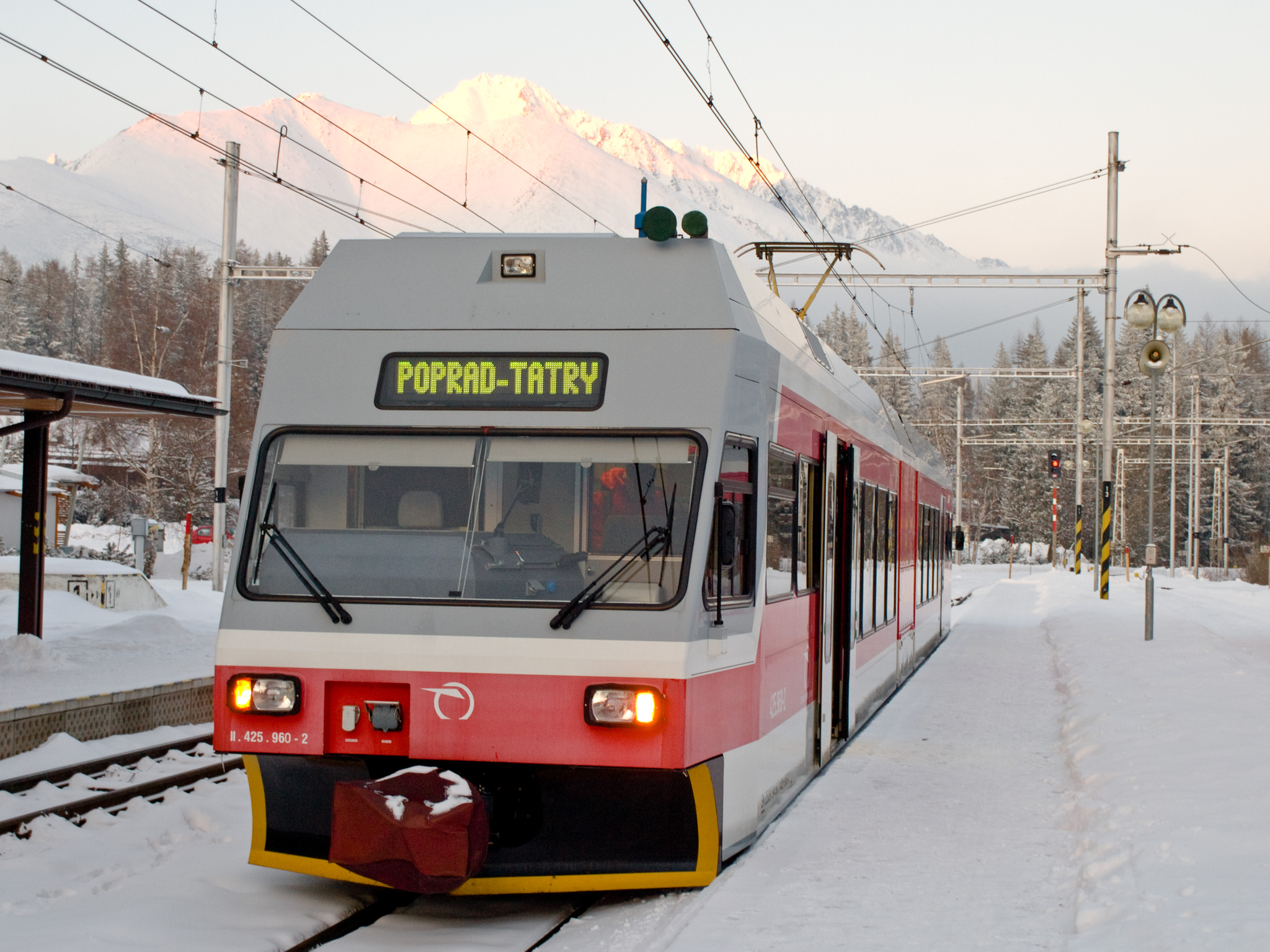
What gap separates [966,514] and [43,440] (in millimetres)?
98338

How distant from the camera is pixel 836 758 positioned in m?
10.5

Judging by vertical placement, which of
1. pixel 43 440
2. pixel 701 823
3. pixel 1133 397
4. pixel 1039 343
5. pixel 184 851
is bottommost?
pixel 184 851

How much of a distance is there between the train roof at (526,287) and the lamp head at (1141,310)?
756 inches

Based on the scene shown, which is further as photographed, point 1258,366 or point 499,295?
point 1258,366

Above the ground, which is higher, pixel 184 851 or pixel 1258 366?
pixel 1258 366

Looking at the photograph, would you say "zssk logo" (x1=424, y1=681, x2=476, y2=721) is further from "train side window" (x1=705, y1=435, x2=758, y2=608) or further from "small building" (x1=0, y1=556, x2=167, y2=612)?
"small building" (x1=0, y1=556, x2=167, y2=612)

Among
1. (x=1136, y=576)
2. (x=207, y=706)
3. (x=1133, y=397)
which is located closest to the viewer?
(x=207, y=706)

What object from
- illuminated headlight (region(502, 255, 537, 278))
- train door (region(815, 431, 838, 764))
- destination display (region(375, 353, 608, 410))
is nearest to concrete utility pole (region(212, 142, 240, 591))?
train door (region(815, 431, 838, 764))

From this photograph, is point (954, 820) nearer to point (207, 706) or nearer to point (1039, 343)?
point (207, 706)

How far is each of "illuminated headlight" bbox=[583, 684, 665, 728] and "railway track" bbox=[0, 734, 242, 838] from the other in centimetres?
432

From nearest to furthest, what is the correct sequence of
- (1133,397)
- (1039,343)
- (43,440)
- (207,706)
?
(207,706) < (43,440) < (1133,397) < (1039,343)

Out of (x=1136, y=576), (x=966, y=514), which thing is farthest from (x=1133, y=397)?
(x=1136, y=576)

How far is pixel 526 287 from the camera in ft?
22.4

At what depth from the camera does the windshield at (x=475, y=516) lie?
6.18 metres
